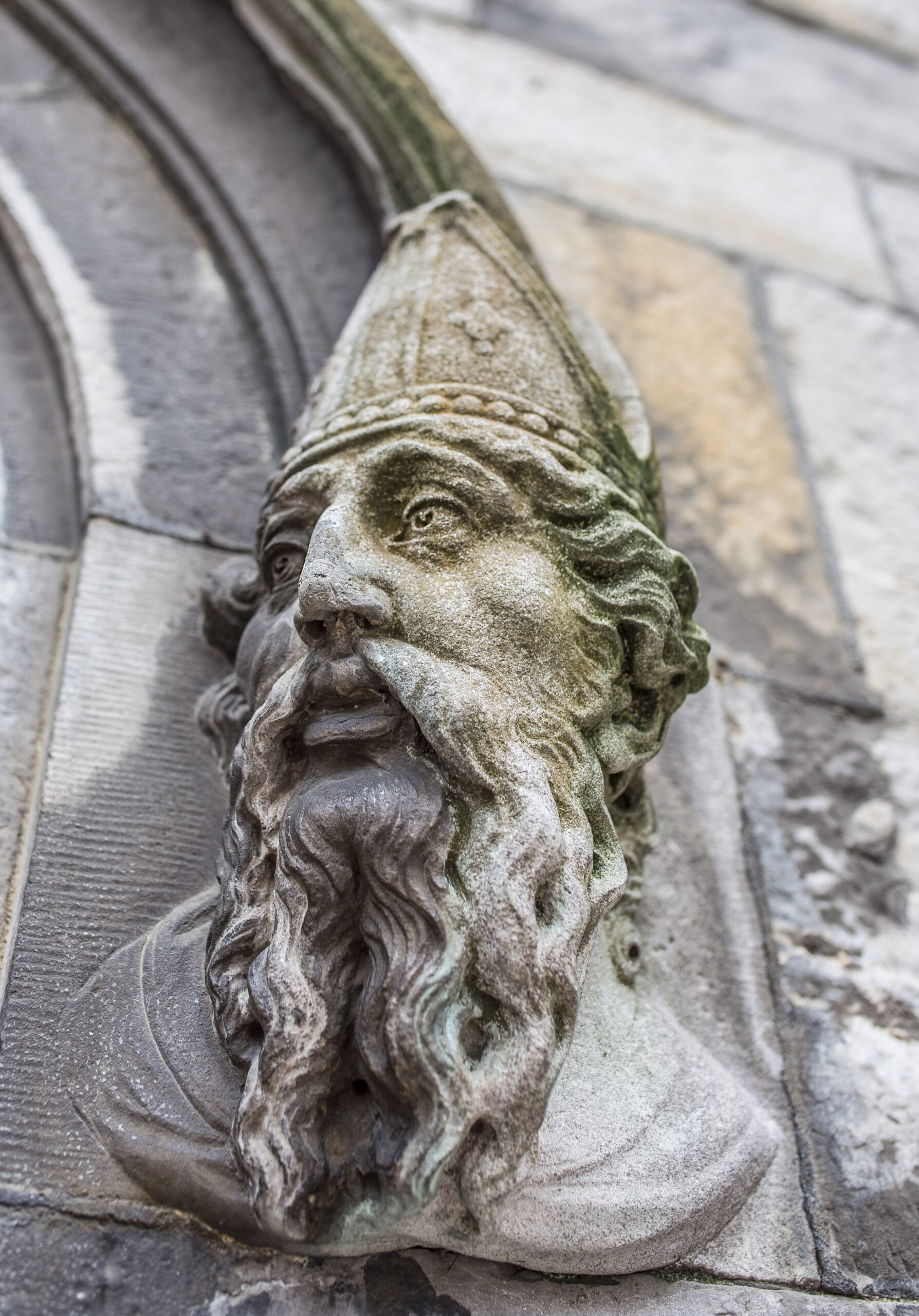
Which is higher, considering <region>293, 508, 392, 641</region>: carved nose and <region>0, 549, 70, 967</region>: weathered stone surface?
<region>293, 508, 392, 641</region>: carved nose

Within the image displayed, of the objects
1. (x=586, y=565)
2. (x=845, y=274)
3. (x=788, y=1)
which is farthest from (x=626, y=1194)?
(x=788, y=1)

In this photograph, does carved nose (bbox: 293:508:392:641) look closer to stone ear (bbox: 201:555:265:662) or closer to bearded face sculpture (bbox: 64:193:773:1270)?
bearded face sculpture (bbox: 64:193:773:1270)

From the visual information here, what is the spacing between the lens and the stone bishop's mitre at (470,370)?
1390 millimetres

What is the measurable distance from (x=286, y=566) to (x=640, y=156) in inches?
78.0

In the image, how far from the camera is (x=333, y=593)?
3.91 ft

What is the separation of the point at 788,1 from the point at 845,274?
1.30 metres

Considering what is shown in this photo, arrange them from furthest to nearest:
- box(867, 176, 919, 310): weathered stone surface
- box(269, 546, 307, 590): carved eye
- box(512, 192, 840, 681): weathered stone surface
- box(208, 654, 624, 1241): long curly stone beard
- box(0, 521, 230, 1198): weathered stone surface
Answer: box(867, 176, 919, 310): weathered stone surface
box(512, 192, 840, 681): weathered stone surface
box(269, 546, 307, 590): carved eye
box(0, 521, 230, 1198): weathered stone surface
box(208, 654, 624, 1241): long curly stone beard

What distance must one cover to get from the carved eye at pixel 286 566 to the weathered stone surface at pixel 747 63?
2.21 metres

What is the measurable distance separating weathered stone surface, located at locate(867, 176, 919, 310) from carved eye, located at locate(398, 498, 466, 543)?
2.07 m

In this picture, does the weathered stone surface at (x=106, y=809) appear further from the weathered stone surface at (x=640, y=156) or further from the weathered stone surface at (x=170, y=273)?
the weathered stone surface at (x=640, y=156)

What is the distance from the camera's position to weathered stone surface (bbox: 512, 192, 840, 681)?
209 cm

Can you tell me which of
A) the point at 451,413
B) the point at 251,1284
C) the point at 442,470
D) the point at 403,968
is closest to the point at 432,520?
the point at 442,470

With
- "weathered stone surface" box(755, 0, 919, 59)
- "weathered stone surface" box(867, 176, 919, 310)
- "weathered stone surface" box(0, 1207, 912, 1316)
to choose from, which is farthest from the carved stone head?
"weathered stone surface" box(755, 0, 919, 59)

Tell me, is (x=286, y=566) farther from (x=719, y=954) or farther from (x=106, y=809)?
(x=719, y=954)
